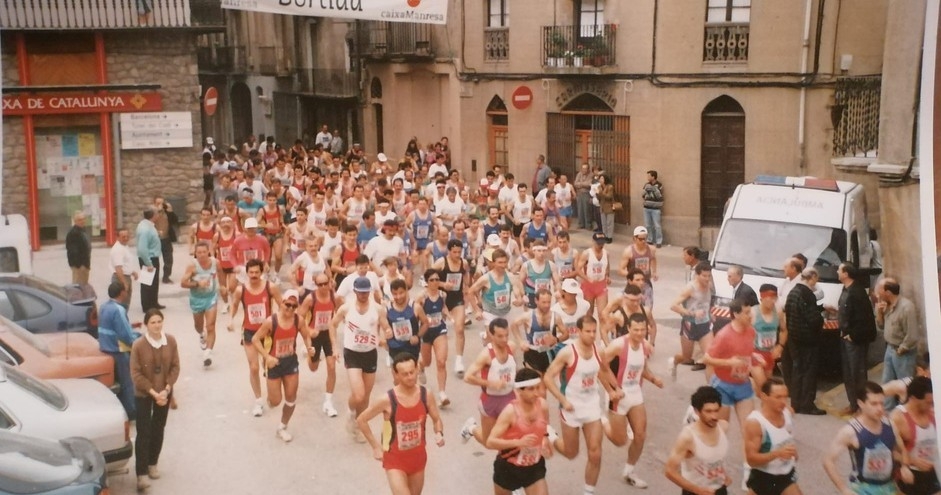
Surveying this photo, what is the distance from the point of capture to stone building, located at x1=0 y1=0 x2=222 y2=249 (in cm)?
991

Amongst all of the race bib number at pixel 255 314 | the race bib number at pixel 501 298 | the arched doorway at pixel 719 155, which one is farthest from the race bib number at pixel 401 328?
the arched doorway at pixel 719 155

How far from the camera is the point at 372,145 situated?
88.8 ft

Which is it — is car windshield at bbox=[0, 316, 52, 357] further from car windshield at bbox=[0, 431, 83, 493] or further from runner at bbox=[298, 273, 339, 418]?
runner at bbox=[298, 273, 339, 418]

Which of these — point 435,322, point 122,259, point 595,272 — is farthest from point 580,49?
point 122,259

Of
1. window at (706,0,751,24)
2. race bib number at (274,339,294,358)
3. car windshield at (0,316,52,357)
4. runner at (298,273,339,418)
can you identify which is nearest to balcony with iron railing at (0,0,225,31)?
car windshield at (0,316,52,357)

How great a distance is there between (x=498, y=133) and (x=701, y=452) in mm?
15378

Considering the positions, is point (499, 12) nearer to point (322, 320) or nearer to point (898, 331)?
point (322, 320)

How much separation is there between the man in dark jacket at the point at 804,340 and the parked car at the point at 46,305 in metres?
6.04

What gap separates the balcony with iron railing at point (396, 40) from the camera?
23594 millimetres

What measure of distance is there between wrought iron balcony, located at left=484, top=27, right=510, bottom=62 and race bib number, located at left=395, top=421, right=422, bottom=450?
46.7 ft

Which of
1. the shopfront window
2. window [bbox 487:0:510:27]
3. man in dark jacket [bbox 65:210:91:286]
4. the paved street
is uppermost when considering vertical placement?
window [bbox 487:0:510:27]

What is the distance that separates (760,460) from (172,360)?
4.40 m

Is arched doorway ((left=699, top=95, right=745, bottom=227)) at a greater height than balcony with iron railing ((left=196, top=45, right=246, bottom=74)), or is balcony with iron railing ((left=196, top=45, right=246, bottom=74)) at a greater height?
balcony with iron railing ((left=196, top=45, right=246, bottom=74))

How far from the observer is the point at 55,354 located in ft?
27.5
